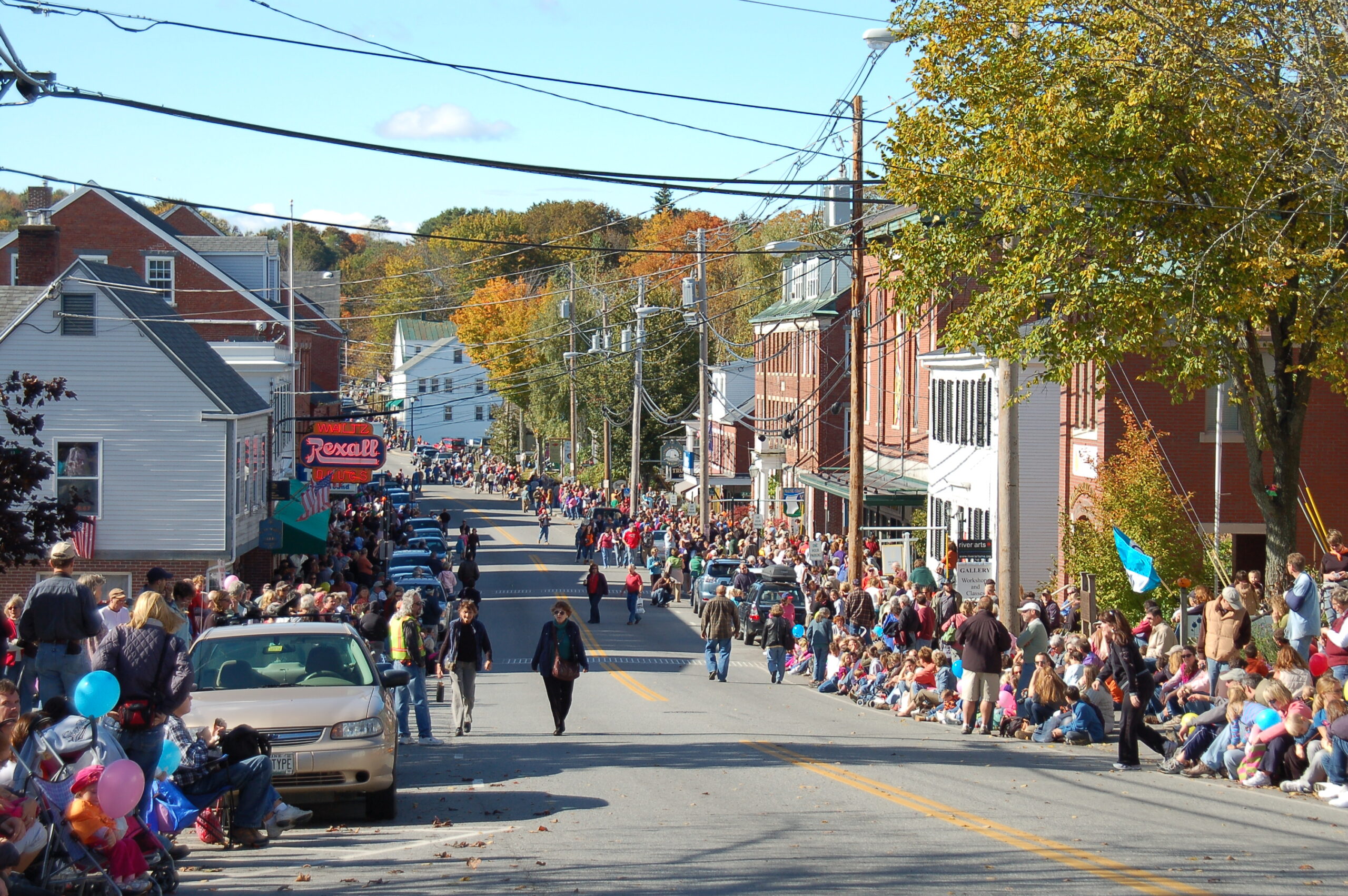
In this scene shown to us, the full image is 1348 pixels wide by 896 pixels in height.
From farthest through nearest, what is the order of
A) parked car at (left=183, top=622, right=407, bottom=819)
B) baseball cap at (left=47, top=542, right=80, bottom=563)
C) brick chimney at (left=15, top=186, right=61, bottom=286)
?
brick chimney at (left=15, top=186, right=61, bottom=286)
baseball cap at (left=47, top=542, right=80, bottom=563)
parked car at (left=183, top=622, right=407, bottom=819)

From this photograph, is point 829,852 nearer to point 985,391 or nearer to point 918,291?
point 918,291

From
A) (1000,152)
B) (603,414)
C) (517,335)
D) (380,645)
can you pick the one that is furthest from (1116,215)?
(517,335)

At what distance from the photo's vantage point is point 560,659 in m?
17.1

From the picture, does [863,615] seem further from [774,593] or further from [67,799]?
[67,799]

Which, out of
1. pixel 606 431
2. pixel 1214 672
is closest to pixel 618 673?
pixel 1214 672

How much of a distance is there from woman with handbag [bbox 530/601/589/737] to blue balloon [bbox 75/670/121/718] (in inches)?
323

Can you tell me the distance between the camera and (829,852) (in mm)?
9656

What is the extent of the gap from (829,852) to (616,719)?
10145 mm

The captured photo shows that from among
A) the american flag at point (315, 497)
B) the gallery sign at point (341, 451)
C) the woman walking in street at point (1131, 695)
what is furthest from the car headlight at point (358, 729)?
the american flag at point (315, 497)

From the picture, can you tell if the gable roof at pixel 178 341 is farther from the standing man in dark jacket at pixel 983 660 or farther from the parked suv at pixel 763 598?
the standing man in dark jacket at pixel 983 660

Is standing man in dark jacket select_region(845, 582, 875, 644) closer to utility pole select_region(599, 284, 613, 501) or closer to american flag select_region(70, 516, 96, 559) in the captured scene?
american flag select_region(70, 516, 96, 559)

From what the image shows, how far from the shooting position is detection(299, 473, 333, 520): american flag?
38594 millimetres

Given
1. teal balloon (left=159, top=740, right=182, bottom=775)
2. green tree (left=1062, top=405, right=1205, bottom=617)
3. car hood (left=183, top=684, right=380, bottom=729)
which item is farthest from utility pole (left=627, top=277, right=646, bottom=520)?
teal balloon (left=159, top=740, right=182, bottom=775)

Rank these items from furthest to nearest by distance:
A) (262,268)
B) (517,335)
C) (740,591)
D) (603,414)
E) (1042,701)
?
(517,335)
(603,414)
(262,268)
(740,591)
(1042,701)
